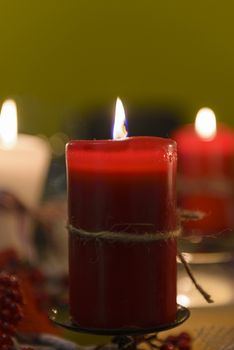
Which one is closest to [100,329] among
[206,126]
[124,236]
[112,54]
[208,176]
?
[124,236]

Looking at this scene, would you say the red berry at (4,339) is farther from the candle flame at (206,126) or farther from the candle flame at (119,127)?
the candle flame at (206,126)

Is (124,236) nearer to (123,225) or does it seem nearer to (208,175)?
(123,225)

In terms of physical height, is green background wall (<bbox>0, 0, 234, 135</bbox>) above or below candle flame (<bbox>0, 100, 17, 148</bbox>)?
above

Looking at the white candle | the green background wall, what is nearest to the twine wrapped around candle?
Answer: the white candle

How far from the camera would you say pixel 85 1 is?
97.2 inches

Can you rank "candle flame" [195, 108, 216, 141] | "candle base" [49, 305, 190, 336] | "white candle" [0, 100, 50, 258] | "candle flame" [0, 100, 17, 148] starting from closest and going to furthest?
"candle base" [49, 305, 190, 336]
"white candle" [0, 100, 50, 258]
"candle flame" [0, 100, 17, 148]
"candle flame" [195, 108, 216, 141]

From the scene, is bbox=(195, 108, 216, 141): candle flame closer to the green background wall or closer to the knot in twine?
the knot in twine

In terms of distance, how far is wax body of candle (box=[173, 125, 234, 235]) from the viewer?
1.13 metres

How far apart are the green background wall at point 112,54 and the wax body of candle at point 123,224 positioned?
1974 millimetres

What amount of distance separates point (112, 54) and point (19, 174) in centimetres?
154

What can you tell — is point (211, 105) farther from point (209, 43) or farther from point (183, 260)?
point (183, 260)

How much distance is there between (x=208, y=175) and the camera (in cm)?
125

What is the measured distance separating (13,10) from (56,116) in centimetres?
34

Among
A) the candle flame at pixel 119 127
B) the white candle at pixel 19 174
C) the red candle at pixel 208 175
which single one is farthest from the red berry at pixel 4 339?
the red candle at pixel 208 175
